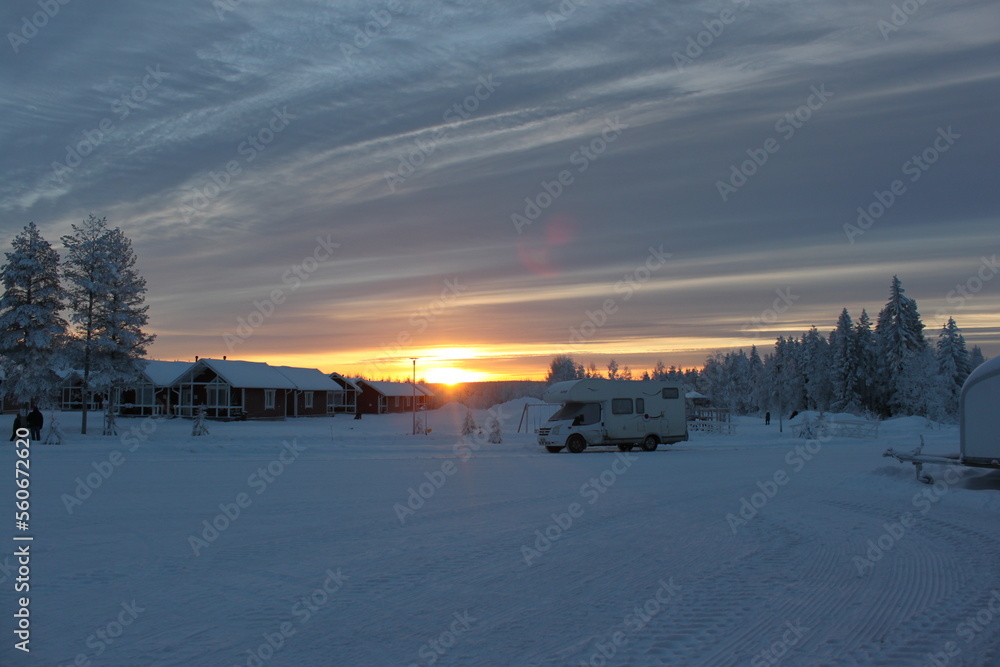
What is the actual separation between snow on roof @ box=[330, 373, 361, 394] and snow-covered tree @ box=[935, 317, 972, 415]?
190 feet

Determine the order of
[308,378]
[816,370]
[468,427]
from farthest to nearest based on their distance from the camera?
[816,370] < [308,378] < [468,427]

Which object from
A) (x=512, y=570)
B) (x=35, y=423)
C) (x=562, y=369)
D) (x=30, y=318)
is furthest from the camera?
(x=562, y=369)

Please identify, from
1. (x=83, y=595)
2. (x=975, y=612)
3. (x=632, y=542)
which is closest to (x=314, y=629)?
(x=83, y=595)

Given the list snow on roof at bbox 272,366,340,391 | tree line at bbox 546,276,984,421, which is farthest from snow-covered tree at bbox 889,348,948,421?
snow on roof at bbox 272,366,340,391

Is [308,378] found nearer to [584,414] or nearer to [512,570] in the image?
[584,414]

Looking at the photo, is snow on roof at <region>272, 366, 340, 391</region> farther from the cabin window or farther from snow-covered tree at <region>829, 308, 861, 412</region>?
snow-covered tree at <region>829, 308, 861, 412</region>

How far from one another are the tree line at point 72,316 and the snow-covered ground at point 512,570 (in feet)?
76.5

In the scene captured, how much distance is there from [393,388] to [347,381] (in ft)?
25.3

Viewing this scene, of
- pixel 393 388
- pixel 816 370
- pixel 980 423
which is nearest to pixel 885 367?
pixel 816 370

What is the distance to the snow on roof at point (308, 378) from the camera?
62.8m

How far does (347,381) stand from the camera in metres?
75.4

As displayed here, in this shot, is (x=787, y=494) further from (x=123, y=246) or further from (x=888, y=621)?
(x=123, y=246)

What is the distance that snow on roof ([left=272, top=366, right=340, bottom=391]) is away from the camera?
62.8 meters

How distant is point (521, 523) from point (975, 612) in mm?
6546
